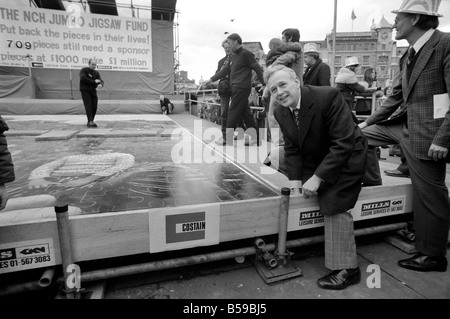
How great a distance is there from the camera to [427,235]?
5.77 feet

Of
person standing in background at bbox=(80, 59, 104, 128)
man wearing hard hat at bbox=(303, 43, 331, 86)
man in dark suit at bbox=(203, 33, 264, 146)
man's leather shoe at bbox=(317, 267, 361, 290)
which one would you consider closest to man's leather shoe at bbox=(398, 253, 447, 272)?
man's leather shoe at bbox=(317, 267, 361, 290)

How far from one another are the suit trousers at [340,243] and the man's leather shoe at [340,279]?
27 millimetres

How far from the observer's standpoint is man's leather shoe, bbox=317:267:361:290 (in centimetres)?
151

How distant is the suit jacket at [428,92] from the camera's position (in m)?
1.62

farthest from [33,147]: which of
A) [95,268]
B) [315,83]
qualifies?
[315,83]

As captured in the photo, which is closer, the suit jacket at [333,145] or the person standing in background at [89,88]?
the suit jacket at [333,145]

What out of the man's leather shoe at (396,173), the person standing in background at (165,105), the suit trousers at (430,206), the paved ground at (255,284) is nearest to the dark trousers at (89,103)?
the person standing in background at (165,105)

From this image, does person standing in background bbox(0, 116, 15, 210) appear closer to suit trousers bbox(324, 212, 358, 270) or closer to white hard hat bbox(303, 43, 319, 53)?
suit trousers bbox(324, 212, 358, 270)

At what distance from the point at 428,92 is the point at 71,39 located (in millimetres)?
11810

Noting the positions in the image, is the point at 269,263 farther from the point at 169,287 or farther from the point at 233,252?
the point at 169,287

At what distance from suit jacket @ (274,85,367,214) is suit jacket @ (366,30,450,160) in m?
0.36

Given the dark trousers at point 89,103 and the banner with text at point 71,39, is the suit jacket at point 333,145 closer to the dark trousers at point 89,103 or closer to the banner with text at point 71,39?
the dark trousers at point 89,103

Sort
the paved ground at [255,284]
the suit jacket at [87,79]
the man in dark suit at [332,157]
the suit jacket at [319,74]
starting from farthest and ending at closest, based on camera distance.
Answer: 1. the suit jacket at [87,79]
2. the suit jacket at [319,74]
3. the man in dark suit at [332,157]
4. the paved ground at [255,284]
